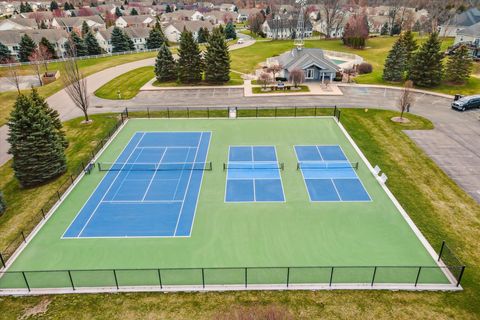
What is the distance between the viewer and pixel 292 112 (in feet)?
110

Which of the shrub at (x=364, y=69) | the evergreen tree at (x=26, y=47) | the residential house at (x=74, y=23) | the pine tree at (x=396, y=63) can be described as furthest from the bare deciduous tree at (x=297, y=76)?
the residential house at (x=74, y=23)

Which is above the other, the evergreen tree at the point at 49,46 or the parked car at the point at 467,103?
the evergreen tree at the point at 49,46

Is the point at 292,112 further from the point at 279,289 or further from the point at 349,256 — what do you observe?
the point at 279,289

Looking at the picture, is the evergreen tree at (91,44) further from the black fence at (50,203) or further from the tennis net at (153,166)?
the tennis net at (153,166)

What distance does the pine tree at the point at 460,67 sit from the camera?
40312 mm

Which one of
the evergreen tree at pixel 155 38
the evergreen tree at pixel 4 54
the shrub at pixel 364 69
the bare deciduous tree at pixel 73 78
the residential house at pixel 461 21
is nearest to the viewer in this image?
the bare deciduous tree at pixel 73 78

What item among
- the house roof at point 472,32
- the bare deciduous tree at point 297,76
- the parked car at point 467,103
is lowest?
the parked car at point 467,103

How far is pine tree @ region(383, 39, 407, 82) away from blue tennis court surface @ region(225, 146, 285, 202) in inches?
1014

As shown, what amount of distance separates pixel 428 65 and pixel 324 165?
84.6 feet

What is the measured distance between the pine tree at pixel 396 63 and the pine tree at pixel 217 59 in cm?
2028

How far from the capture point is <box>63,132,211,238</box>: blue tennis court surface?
18125mm

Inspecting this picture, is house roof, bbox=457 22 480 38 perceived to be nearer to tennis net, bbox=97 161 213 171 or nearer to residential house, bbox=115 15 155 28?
tennis net, bbox=97 161 213 171

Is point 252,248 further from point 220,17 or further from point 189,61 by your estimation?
point 220,17

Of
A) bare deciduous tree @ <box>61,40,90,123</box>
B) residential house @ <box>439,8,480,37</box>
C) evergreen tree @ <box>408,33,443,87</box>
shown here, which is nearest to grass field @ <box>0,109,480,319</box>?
bare deciduous tree @ <box>61,40,90,123</box>
